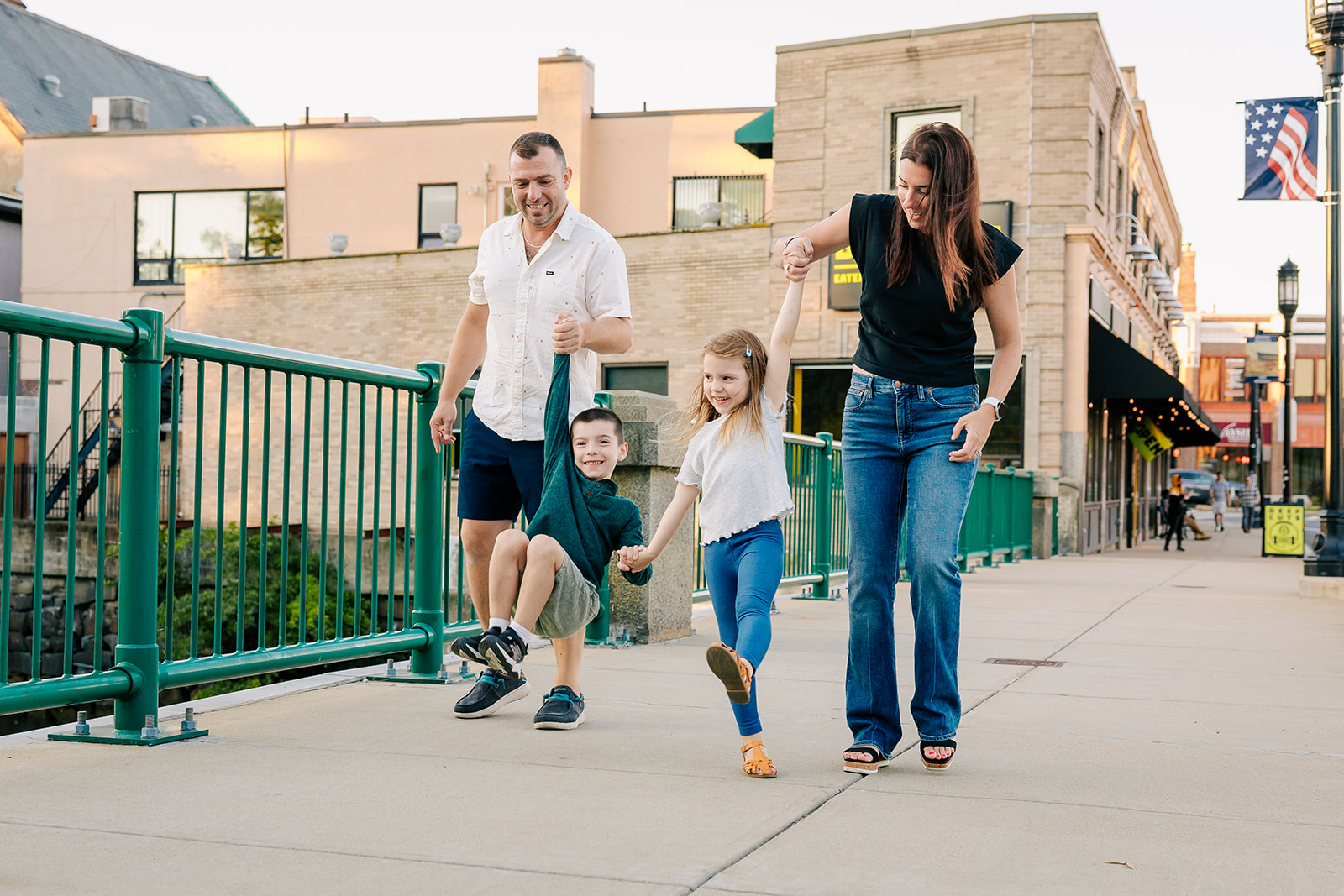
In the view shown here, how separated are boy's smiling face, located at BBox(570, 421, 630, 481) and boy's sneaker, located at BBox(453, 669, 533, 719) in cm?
88

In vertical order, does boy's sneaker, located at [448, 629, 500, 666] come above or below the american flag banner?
below

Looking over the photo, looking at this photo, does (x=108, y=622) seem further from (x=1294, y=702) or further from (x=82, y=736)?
(x=1294, y=702)

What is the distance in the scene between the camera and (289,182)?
Result: 3288 centimetres

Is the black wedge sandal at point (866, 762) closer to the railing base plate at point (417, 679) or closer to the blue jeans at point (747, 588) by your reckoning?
the blue jeans at point (747, 588)

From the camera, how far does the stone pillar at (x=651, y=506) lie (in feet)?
24.6

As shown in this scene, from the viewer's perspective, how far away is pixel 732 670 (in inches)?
149

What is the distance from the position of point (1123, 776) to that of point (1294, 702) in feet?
7.23

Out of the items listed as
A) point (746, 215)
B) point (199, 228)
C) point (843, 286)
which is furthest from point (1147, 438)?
point (199, 228)

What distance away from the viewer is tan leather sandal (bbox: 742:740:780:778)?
405 centimetres

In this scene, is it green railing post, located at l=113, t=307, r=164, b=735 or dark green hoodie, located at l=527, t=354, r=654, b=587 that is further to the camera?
dark green hoodie, located at l=527, t=354, r=654, b=587

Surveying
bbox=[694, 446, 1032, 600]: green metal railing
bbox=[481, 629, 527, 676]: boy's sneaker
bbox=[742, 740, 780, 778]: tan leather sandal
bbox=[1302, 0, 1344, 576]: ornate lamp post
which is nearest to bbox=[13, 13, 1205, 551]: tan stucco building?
bbox=[1302, 0, 1344, 576]: ornate lamp post

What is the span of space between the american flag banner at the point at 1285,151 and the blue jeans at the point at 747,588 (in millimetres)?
13083

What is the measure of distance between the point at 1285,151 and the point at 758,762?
1364 centimetres

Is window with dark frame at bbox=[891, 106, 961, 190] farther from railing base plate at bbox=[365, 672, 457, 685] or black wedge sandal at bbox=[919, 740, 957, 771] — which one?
black wedge sandal at bbox=[919, 740, 957, 771]
